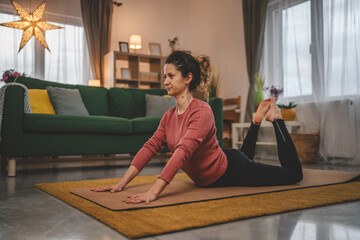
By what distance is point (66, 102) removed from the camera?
10.2 feet

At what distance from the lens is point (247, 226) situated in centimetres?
97

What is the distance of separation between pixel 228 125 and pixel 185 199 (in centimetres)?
391

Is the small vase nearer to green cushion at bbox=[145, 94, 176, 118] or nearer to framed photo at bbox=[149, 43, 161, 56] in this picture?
green cushion at bbox=[145, 94, 176, 118]

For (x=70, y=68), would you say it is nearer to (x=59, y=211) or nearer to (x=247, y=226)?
(x=59, y=211)

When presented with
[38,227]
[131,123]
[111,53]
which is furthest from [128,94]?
[38,227]

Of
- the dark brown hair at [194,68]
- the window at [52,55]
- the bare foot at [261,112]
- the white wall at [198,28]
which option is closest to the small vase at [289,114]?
the white wall at [198,28]

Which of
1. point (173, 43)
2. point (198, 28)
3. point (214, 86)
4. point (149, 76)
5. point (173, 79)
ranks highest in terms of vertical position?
point (198, 28)

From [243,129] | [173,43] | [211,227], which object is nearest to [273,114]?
[211,227]

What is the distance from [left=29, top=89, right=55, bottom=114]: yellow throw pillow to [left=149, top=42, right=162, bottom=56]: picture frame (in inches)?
114

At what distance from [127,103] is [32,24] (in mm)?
2293

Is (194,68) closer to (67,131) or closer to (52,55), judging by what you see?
(67,131)

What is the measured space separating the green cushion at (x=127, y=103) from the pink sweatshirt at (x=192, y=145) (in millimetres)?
2133

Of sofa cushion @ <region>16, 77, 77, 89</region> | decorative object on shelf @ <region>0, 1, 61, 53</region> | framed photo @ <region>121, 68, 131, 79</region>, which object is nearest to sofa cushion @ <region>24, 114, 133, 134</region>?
sofa cushion @ <region>16, 77, 77, 89</region>

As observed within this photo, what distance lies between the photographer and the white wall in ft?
17.2
